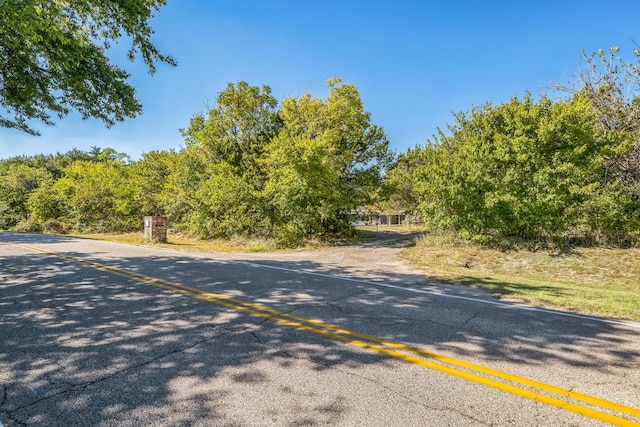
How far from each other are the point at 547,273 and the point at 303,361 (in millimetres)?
10400

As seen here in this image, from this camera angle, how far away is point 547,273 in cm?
1047

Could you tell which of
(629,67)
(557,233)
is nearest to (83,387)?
(557,233)

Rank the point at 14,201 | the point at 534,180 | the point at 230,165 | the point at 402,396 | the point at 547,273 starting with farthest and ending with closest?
the point at 14,201 → the point at 230,165 → the point at 534,180 → the point at 547,273 → the point at 402,396

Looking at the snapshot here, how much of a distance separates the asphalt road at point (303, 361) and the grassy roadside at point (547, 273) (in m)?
1.13

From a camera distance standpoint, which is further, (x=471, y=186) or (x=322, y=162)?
(x=322, y=162)

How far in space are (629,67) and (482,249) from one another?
9781 mm

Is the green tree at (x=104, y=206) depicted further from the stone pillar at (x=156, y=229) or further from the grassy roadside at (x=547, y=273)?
the grassy roadside at (x=547, y=273)

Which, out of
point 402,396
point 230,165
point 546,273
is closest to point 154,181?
point 230,165

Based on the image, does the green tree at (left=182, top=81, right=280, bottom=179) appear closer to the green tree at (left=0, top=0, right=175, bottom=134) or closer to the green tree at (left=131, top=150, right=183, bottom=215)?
the green tree at (left=131, top=150, right=183, bottom=215)

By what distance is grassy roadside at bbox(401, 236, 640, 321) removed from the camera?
6249 mm

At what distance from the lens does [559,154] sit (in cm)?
1255

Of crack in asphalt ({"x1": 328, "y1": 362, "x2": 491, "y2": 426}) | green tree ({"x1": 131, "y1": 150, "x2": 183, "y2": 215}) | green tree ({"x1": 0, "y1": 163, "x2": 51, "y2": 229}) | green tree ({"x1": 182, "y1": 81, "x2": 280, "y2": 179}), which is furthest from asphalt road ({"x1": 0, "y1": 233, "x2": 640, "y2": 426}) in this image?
green tree ({"x1": 0, "y1": 163, "x2": 51, "y2": 229})

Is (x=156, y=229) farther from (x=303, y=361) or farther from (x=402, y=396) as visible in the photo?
(x=402, y=396)

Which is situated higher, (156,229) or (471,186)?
(471,186)
